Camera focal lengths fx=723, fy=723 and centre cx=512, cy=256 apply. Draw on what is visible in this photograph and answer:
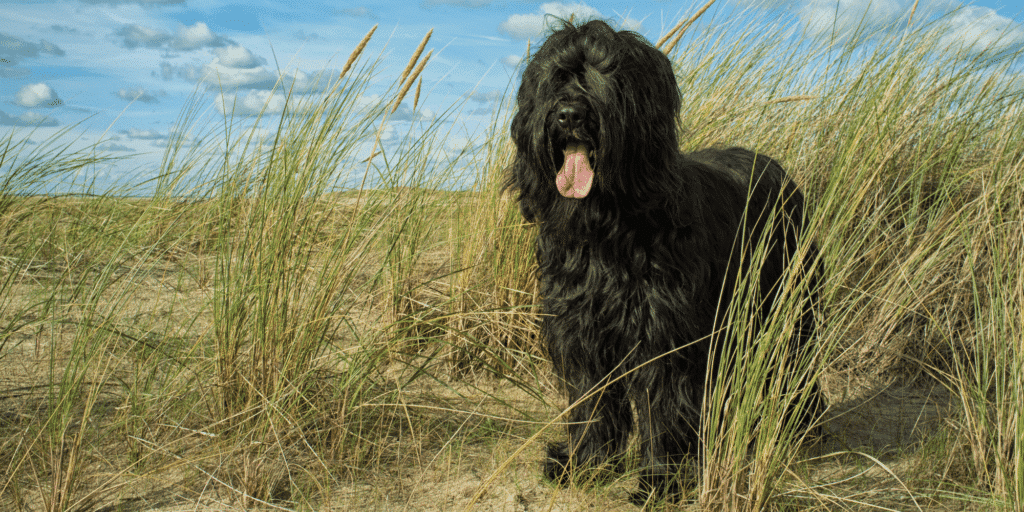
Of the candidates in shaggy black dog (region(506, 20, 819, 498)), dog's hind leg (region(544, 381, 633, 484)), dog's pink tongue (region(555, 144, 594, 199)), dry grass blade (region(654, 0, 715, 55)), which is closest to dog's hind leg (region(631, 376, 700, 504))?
shaggy black dog (region(506, 20, 819, 498))

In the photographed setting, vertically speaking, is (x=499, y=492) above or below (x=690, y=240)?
below

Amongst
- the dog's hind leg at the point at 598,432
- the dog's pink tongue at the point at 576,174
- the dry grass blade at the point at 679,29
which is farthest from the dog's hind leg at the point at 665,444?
the dry grass blade at the point at 679,29

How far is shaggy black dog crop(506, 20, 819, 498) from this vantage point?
7.26 feet

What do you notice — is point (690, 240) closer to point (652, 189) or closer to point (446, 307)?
point (652, 189)

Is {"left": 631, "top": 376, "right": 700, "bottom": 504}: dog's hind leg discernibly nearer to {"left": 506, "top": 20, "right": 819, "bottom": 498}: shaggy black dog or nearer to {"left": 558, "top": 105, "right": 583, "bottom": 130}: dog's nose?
{"left": 506, "top": 20, "right": 819, "bottom": 498}: shaggy black dog

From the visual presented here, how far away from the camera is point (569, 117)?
215 cm

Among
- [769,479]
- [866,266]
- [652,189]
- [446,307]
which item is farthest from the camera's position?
[866,266]

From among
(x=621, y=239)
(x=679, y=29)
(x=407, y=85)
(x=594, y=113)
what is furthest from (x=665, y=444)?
(x=679, y=29)

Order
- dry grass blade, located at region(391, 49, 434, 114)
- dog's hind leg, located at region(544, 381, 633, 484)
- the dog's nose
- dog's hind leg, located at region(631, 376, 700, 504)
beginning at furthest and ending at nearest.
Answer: dry grass blade, located at region(391, 49, 434, 114) < dog's hind leg, located at region(544, 381, 633, 484) < dog's hind leg, located at region(631, 376, 700, 504) < the dog's nose

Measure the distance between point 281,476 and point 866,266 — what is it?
3313 mm

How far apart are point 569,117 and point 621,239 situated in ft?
1.55

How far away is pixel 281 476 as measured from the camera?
2.51m

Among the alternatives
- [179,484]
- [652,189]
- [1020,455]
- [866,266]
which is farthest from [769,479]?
[866,266]

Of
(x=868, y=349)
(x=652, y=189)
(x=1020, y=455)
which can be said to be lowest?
(x=868, y=349)
